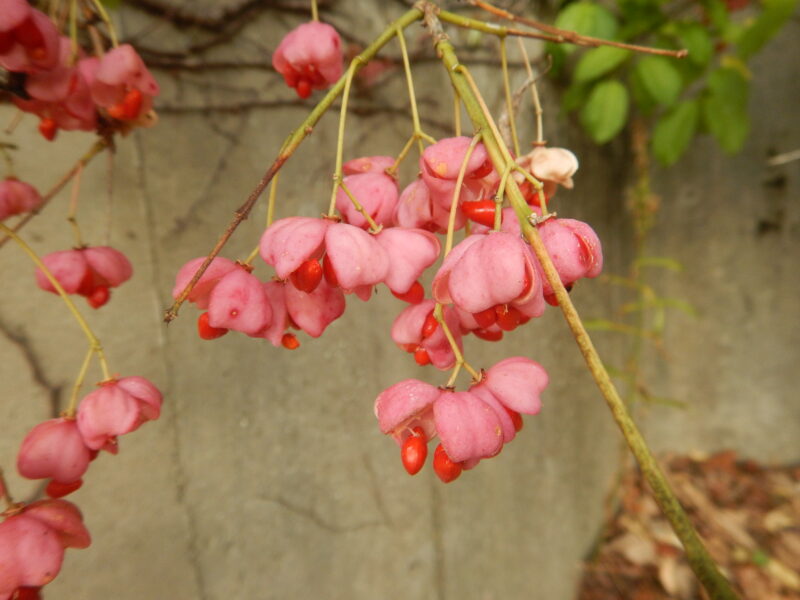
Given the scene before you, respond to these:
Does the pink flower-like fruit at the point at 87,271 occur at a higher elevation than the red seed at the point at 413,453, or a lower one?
higher

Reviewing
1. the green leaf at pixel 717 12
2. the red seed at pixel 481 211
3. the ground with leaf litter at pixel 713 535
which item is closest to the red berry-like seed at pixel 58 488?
the red seed at pixel 481 211

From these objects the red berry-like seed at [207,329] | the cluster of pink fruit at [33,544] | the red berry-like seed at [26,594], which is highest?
the red berry-like seed at [207,329]

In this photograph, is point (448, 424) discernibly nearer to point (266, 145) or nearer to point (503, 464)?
point (266, 145)

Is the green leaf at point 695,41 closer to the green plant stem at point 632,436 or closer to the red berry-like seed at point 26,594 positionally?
the green plant stem at point 632,436

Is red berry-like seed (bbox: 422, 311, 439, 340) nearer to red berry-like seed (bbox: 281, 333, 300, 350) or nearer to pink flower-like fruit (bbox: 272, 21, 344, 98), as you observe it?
red berry-like seed (bbox: 281, 333, 300, 350)

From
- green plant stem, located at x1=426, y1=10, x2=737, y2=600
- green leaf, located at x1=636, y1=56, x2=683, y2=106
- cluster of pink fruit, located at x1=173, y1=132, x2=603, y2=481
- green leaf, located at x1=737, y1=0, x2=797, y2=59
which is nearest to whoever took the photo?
green plant stem, located at x1=426, y1=10, x2=737, y2=600

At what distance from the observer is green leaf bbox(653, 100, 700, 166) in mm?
1198

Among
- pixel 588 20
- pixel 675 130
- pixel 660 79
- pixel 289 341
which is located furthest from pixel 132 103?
pixel 675 130

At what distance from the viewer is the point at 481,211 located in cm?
40

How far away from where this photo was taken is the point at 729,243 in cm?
175

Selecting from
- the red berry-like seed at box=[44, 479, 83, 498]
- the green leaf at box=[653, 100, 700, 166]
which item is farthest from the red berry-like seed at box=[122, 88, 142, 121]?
the green leaf at box=[653, 100, 700, 166]

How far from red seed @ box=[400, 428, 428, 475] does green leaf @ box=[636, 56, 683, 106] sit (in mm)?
912

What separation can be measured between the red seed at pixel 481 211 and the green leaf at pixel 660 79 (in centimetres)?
81

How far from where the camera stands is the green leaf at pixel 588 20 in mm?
1005
